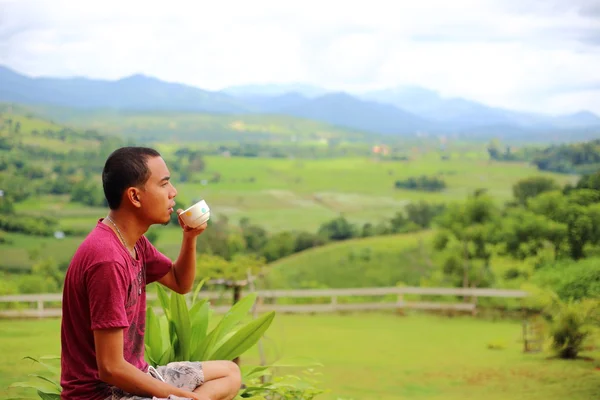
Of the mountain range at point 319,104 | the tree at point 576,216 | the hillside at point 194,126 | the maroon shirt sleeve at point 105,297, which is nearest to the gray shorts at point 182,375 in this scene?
the maroon shirt sleeve at point 105,297

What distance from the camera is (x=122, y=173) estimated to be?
7.31 feet

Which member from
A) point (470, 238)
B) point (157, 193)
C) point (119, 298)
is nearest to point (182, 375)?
point (119, 298)

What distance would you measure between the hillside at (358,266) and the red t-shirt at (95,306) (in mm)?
11264

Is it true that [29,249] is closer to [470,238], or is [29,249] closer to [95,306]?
[470,238]

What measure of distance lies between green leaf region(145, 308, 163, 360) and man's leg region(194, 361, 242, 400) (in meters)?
0.57

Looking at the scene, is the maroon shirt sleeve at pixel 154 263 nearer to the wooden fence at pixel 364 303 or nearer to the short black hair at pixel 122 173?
the short black hair at pixel 122 173

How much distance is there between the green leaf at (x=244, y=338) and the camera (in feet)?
9.63

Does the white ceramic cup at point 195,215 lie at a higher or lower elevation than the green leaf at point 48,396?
higher

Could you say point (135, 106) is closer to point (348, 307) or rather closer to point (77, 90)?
point (77, 90)

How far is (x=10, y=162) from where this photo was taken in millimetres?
16250

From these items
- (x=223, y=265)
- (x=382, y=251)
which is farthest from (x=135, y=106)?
(x=223, y=265)

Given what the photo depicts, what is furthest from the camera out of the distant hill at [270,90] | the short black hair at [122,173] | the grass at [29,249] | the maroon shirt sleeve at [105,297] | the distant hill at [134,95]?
the distant hill at [270,90]

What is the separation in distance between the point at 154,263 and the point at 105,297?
0.44 meters

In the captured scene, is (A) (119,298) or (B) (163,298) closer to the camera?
(A) (119,298)
